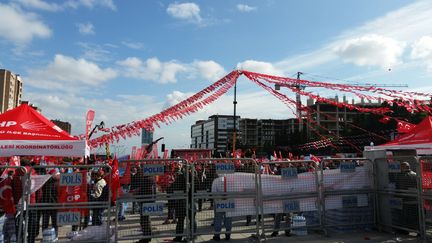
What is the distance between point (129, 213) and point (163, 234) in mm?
1166

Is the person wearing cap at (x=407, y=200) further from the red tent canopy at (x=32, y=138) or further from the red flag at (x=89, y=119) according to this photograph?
the red flag at (x=89, y=119)

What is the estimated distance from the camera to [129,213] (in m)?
→ 10.2

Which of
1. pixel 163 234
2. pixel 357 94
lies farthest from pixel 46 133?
pixel 357 94

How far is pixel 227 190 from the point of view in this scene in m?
9.98

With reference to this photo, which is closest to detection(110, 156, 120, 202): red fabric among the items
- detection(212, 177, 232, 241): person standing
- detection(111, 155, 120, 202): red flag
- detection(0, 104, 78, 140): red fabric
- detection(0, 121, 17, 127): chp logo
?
detection(111, 155, 120, 202): red flag

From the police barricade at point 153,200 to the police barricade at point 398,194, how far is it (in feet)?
18.3

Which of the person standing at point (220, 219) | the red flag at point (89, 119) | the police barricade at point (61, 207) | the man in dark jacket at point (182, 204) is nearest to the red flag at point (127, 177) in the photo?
the police barricade at point (61, 207)

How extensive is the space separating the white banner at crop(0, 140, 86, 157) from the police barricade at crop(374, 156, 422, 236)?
8393 millimetres

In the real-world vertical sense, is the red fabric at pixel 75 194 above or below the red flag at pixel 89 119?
below

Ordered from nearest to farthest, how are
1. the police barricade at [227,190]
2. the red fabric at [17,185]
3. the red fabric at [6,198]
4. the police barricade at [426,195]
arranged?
the red fabric at [6,198] < the red fabric at [17,185] < the police barricade at [426,195] < the police barricade at [227,190]

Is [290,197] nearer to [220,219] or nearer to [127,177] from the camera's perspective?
[220,219]

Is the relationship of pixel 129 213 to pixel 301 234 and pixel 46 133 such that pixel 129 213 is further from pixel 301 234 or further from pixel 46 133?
pixel 301 234

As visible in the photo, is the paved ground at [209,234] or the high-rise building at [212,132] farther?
the high-rise building at [212,132]

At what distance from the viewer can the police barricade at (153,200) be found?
934 centimetres
